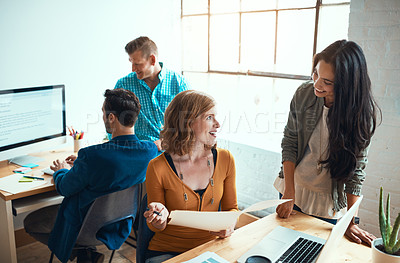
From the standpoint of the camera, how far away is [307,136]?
1.63 m

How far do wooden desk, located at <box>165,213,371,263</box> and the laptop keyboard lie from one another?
71 millimetres

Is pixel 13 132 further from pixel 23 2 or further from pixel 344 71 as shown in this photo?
pixel 344 71

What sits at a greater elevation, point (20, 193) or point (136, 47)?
point (136, 47)

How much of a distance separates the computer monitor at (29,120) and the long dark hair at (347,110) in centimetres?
185

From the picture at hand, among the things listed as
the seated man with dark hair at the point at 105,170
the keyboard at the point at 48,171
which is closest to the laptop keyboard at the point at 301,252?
the seated man with dark hair at the point at 105,170

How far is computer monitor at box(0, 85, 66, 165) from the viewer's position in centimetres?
231

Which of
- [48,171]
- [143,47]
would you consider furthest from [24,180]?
[143,47]

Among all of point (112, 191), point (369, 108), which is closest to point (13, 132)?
point (112, 191)

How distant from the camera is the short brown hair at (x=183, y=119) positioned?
1.57 meters

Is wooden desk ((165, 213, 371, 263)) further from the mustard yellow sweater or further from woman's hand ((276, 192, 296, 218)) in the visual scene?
the mustard yellow sweater

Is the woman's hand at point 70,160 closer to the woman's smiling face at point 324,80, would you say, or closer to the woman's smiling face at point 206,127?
the woman's smiling face at point 206,127

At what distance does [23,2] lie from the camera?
2637 millimetres

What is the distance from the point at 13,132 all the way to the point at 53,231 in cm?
77

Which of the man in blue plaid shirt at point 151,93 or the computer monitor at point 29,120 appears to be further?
the man in blue plaid shirt at point 151,93
